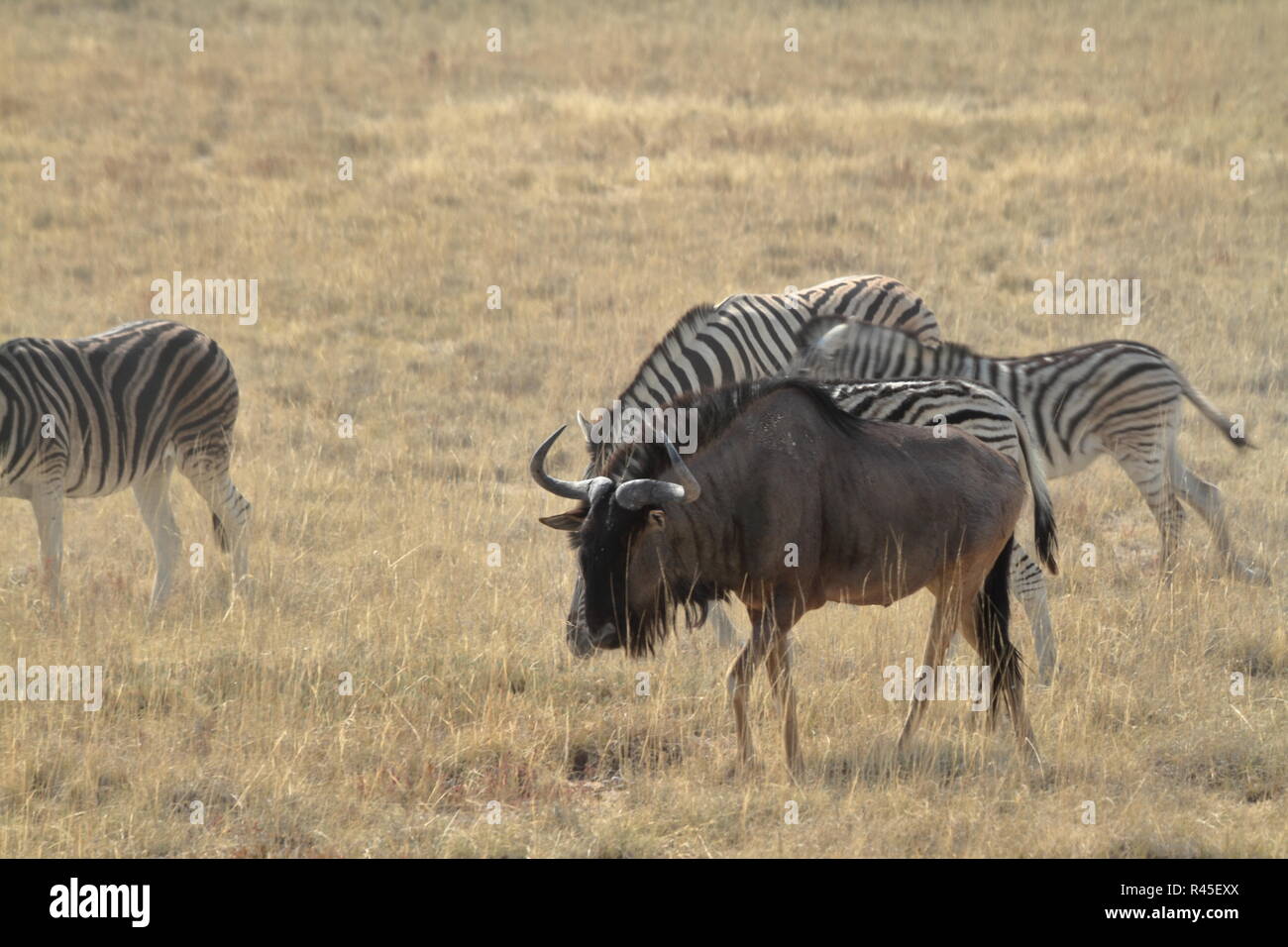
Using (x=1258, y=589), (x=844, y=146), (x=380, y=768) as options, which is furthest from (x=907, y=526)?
(x=844, y=146)

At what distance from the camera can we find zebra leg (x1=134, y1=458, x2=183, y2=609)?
798 centimetres

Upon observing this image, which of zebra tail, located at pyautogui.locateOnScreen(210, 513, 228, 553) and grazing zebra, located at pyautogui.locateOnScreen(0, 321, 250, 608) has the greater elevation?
grazing zebra, located at pyautogui.locateOnScreen(0, 321, 250, 608)

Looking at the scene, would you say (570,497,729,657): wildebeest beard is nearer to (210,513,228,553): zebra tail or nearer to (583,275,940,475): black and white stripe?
(583,275,940,475): black and white stripe

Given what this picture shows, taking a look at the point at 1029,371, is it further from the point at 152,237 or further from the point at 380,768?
the point at 152,237

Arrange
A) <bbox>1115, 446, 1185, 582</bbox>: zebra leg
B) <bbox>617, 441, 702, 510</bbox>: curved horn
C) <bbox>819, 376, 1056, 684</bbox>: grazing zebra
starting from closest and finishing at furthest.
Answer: <bbox>617, 441, 702, 510</bbox>: curved horn < <bbox>819, 376, 1056, 684</bbox>: grazing zebra < <bbox>1115, 446, 1185, 582</bbox>: zebra leg

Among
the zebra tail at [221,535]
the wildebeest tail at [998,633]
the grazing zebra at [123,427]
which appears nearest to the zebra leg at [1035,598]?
the wildebeest tail at [998,633]

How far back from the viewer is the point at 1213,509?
822 centimetres

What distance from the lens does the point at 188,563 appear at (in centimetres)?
834

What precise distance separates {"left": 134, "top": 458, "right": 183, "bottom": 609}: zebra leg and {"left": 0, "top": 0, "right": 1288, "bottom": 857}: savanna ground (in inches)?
8.5

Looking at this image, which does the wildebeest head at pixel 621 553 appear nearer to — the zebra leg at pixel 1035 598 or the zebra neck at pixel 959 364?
the zebra leg at pixel 1035 598

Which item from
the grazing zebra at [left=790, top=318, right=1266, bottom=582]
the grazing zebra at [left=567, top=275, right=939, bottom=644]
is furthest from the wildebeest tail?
the grazing zebra at [left=790, top=318, right=1266, bottom=582]

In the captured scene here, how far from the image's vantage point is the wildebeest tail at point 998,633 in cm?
565

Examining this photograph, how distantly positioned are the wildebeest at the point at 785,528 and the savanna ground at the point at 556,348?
21.5 inches

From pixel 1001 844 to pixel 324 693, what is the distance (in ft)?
9.83
